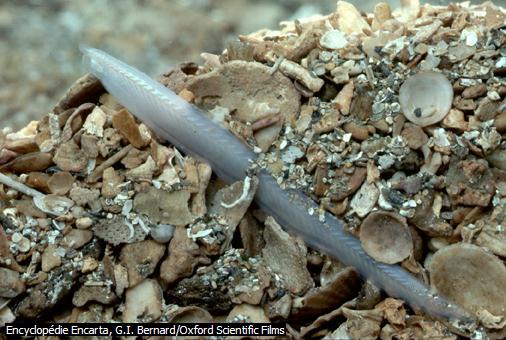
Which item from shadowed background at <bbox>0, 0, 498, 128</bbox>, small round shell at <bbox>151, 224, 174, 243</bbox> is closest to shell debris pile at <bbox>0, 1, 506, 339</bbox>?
small round shell at <bbox>151, 224, 174, 243</bbox>

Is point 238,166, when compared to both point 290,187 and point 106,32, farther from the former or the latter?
point 106,32

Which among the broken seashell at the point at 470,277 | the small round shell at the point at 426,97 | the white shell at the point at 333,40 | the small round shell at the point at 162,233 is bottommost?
the broken seashell at the point at 470,277

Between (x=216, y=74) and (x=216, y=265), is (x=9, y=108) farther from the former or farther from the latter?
(x=216, y=265)

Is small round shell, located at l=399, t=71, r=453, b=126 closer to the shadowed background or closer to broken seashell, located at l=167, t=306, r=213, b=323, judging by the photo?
broken seashell, located at l=167, t=306, r=213, b=323

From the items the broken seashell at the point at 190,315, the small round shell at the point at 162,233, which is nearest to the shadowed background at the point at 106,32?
the small round shell at the point at 162,233

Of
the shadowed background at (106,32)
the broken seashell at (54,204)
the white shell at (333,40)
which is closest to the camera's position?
the broken seashell at (54,204)
